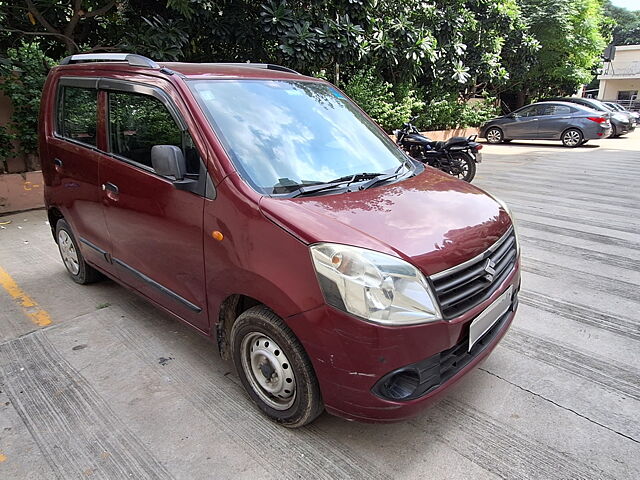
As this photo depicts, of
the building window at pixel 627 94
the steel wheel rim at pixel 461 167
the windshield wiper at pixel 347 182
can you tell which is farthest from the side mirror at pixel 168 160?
the building window at pixel 627 94

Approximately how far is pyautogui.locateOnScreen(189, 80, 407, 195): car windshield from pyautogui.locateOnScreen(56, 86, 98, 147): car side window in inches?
45.7

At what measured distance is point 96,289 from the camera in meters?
4.07

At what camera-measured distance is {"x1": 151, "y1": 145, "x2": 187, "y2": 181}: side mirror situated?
7.95 ft

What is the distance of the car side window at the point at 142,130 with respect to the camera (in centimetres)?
257

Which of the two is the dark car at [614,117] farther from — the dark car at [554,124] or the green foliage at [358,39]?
the green foliage at [358,39]

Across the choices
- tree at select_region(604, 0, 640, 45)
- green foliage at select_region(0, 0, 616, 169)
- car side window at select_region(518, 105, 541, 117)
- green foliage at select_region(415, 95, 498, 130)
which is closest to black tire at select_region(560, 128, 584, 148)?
car side window at select_region(518, 105, 541, 117)

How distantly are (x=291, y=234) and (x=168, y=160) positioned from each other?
89 cm

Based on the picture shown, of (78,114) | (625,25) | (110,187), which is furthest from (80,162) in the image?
(625,25)

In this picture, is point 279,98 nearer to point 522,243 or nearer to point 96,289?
point 96,289

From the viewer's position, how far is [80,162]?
342cm

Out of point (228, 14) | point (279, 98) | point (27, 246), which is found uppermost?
point (228, 14)

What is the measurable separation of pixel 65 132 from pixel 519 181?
331 inches

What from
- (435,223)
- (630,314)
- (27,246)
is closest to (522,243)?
(630,314)

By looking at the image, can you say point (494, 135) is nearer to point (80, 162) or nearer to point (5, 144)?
point (5, 144)
